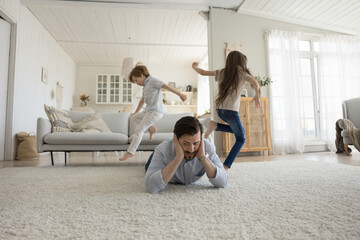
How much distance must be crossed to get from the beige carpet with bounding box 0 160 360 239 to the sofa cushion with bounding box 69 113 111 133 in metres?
1.66

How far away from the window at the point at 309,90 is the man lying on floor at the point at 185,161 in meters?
4.15

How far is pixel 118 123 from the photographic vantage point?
11.7 ft

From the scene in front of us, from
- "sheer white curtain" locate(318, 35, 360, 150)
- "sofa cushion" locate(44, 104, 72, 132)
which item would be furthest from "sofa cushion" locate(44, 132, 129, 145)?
"sheer white curtain" locate(318, 35, 360, 150)

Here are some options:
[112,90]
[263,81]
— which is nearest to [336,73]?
[263,81]

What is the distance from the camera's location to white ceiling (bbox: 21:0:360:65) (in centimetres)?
418

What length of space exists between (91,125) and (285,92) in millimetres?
3608

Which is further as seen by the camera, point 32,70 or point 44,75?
point 44,75

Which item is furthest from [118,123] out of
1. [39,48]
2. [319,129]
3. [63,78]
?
[319,129]

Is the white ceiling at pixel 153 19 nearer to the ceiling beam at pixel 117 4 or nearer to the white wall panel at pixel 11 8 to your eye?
the ceiling beam at pixel 117 4

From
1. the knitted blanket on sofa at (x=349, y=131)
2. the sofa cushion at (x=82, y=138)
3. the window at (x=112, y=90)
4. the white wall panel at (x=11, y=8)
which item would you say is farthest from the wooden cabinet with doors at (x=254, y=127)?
the window at (x=112, y=90)

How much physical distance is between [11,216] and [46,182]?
2.72 ft

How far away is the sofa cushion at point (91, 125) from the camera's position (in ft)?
10.6

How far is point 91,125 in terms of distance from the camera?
10.8ft

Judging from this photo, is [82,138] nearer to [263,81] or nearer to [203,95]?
[263,81]
